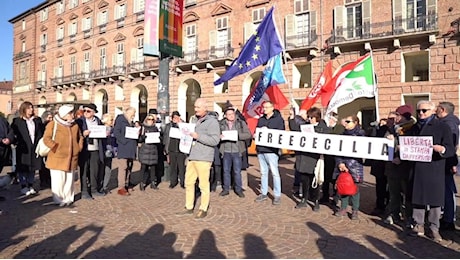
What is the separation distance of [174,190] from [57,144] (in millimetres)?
2908

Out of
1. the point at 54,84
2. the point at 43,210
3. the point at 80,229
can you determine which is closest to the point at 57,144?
the point at 43,210

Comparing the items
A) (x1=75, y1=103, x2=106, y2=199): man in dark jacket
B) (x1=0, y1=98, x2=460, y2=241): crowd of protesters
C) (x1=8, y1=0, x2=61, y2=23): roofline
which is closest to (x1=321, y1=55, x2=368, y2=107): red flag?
(x1=0, y1=98, x2=460, y2=241): crowd of protesters

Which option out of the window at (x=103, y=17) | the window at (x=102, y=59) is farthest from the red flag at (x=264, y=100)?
the window at (x=103, y=17)

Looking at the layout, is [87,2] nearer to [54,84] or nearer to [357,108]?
[54,84]

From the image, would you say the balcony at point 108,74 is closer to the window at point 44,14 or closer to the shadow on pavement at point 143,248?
the window at point 44,14

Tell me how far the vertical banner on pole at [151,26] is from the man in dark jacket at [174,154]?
7.52ft

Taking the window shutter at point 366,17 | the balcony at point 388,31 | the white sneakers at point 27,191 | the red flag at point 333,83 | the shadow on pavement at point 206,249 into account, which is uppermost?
the window shutter at point 366,17

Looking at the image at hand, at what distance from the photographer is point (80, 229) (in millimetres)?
5039

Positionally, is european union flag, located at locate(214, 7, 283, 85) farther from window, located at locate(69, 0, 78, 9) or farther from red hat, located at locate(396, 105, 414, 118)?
window, located at locate(69, 0, 78, 9)

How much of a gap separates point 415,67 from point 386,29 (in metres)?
2.84

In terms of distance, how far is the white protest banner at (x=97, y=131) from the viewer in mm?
7074

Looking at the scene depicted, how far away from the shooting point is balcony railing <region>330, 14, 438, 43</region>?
1720 centimetres

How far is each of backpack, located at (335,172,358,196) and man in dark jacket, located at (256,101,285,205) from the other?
1.36m

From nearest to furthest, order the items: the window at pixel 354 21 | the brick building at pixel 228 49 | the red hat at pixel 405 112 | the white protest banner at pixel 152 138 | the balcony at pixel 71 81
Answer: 1. the red hat at pixel 405 112
2. the white protest banner at pixel 152 138
3. the brick building at pixel 228 49
4. the window at pixel 354 21
5. the balcony at pixel 71 81
